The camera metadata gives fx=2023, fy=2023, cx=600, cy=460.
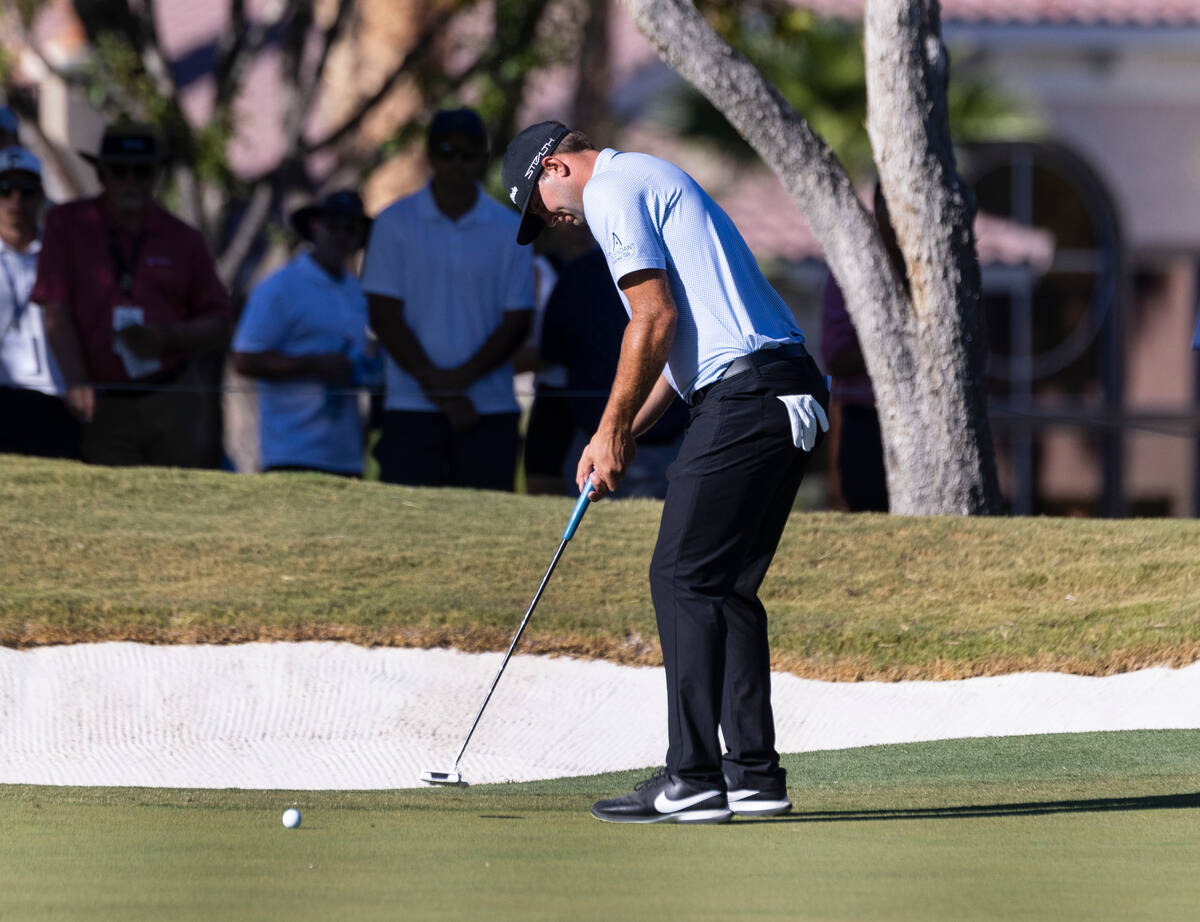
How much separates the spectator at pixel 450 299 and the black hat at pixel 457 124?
2 cm

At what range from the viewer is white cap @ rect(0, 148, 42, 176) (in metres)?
9.09

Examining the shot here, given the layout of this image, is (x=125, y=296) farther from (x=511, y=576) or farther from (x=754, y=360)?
(x=754, y=360)

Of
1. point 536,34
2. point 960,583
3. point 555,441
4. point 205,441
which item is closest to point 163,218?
point 205,441

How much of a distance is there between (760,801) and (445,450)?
4.41m

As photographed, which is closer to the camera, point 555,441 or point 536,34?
point 555,441

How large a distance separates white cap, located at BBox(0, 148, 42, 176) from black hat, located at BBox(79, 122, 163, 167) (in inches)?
11.7

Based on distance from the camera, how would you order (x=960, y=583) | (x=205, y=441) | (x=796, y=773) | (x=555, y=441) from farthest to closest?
(x=205, y=441) < (x=555, y=441) < (x=960, y=583) < (x=796, y=773)

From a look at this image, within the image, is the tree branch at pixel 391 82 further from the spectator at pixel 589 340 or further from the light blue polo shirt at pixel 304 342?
the spectator at pixel 589 340

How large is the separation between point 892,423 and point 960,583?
4.04 feet

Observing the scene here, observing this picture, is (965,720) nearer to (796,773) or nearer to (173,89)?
(796,773)

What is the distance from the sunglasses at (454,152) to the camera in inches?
364

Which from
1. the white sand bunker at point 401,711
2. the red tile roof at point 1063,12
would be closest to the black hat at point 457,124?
the white sand bunker at point 401,711

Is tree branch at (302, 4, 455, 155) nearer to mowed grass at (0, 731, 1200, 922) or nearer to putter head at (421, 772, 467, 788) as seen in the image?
mowed grass at (0, 731, 1200, 922)

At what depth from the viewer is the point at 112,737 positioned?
7.14 m
